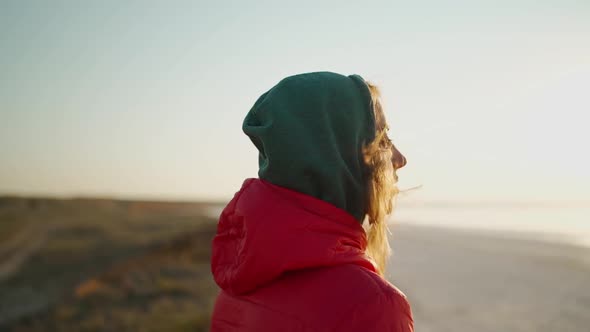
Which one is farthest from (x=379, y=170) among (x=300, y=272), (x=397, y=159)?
(x=300, y=272)

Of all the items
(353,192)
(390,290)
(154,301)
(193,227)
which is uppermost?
(353,192)

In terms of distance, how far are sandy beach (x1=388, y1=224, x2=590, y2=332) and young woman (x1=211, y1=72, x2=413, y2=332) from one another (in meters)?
5.63

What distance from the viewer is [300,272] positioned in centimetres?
116

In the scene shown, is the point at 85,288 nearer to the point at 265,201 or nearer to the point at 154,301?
the point at 154,301

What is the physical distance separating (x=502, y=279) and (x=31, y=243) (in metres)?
9.13

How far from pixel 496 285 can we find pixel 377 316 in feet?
29.0

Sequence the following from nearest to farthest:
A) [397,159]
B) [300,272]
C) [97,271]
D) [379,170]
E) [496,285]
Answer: [300,272]
[379,170]
[397,159]
[97,271]
[496,285]

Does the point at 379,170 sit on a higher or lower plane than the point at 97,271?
higher

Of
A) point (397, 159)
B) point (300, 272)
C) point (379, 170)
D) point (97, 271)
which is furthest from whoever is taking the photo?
point (97, 271)

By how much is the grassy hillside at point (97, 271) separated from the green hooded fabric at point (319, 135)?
15.5 ft

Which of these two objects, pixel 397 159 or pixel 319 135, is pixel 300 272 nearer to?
pixel 319 135

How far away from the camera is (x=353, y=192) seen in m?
1.30

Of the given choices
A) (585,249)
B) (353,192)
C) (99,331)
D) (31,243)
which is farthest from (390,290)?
(585,249)

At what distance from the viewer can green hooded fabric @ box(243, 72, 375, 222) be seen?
1.23 meters
